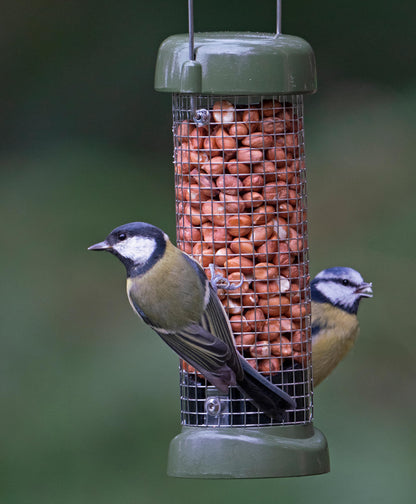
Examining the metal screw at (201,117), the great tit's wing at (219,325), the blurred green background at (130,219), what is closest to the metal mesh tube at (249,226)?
the metal screw at (201,117)

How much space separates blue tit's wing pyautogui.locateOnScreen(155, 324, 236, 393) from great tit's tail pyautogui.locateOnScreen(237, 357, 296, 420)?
76 mm

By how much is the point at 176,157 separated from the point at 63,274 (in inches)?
160

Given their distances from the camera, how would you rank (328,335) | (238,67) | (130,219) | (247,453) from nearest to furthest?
(238,67)
(247,453)
(328,335)
(130,219)

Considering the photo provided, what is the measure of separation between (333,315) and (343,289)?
10cm

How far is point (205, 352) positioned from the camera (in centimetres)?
364

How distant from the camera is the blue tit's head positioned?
4234mm

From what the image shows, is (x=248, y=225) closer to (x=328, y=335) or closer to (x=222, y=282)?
(x=222, y=282)

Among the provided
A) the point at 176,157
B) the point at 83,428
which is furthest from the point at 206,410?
the point at 83,428

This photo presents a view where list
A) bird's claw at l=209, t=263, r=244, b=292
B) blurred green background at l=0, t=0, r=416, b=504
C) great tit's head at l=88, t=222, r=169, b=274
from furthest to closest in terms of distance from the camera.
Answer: blurred green background at l=0, t=0, r=416, b=504 < bird's claw at l=209, t=263, r=244, b=292 < great tit's head at l=88, t=222, r=169, b=274

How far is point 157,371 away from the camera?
23.5ft

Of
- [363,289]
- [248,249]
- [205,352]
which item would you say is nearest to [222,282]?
[248,249]

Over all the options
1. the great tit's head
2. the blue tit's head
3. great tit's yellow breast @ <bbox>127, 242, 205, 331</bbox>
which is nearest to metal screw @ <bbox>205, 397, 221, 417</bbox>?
great tit's yellow breast @ <bbox>127, 242, 205, 331</bbox>

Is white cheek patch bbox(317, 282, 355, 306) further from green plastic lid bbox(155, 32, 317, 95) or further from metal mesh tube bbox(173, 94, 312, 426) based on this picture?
green plastic lid bbox(155, 32, 317, 95)

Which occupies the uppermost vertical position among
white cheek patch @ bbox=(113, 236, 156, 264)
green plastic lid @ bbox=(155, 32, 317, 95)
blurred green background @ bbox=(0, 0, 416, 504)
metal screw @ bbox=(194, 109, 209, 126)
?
green plastic lid @ bbox=(155, 32, 317, 95)
